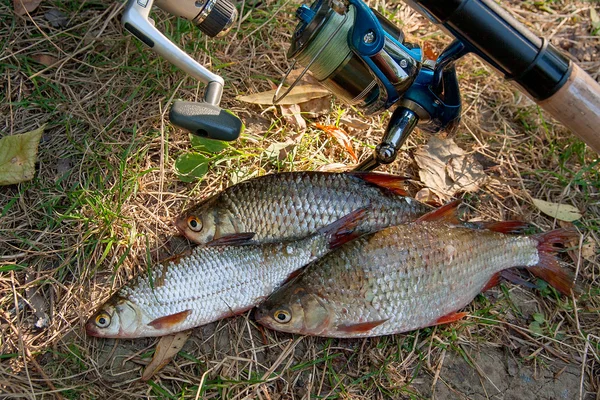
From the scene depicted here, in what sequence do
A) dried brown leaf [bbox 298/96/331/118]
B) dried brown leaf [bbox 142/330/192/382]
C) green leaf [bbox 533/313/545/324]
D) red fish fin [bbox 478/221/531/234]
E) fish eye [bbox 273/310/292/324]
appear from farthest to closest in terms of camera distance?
dried brown leaf [bbox 298/96/331/118]
green leaf [bbox 533/313/545/324]
red fish fin [bbox 478/221/531/234]
dried brown leaf [bbox 142/330/192/382]
fish eye [bbox 273/310/292/324]

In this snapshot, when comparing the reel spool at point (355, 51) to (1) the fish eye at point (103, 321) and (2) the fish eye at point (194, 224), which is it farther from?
(1) the fish eye at point (103, 321)

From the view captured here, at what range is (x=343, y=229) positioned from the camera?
2.74 m

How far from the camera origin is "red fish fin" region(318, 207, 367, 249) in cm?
272

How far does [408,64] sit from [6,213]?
2.37 metres

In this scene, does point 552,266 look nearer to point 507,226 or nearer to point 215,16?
point 507,226

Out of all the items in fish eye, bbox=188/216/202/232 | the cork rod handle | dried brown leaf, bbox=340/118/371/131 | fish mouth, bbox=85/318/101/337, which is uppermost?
the cork rod handle

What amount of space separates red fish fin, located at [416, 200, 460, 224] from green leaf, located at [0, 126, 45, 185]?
7.33 feet

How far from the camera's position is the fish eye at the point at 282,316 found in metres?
2.59

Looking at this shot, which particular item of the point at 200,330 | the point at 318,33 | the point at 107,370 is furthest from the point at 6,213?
the point at 318,33

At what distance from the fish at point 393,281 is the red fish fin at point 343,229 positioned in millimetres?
68

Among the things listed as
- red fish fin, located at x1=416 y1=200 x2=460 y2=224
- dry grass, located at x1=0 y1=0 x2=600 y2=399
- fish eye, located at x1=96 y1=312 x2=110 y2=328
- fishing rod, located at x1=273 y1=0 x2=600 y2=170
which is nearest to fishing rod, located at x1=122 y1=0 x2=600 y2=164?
fishing rod, located at x1=273 y1=0 x2=600 y2=170

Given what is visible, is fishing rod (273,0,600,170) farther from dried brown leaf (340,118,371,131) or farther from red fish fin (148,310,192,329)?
red fish fin (148,310,192,329)

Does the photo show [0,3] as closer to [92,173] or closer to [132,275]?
[92,173]

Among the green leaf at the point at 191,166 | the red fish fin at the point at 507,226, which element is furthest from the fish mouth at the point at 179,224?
the red fish fin at the point at 507,226
